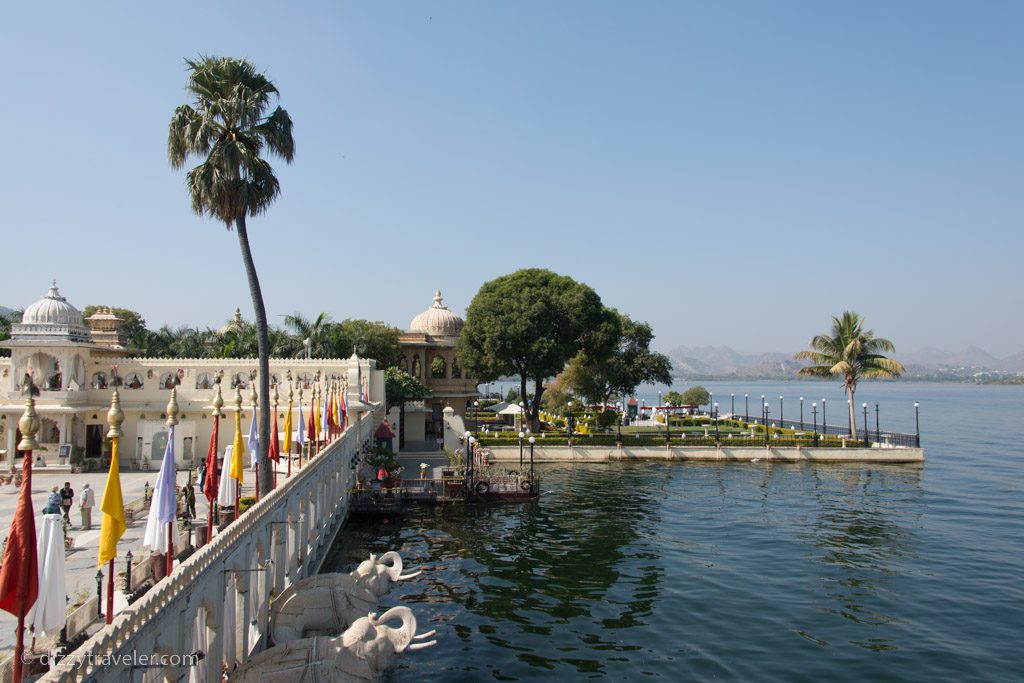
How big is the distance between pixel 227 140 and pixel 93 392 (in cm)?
1847

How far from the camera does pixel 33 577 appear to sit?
783 cm

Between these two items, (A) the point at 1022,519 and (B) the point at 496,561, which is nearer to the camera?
(B) the point at 496,561

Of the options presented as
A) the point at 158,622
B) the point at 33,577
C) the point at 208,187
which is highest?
the point at 208,187

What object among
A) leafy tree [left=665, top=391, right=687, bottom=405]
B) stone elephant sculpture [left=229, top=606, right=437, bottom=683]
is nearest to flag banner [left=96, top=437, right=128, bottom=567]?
stone elephant sculpture [left=229, top=606, right=437, bottom=683]

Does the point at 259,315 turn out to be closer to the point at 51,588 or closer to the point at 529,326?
the point at 51,588

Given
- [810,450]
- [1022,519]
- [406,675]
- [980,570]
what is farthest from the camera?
[810,450]

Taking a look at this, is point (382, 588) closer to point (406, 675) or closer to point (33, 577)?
point (406, 675)

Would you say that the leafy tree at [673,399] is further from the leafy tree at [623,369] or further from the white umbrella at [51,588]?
the white umbrella at [51,588]

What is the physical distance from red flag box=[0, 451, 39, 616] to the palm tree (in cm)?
6390

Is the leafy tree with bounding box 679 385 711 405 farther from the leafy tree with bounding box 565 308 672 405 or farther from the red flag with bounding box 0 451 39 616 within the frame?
the red flag with bounding box 0 451 39 616

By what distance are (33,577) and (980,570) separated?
29.6 meters

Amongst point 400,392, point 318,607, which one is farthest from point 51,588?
point 400,392

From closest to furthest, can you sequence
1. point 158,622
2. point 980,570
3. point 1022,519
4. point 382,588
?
point 158,622 → point 382,588 → point 980,570 → point 1022,519

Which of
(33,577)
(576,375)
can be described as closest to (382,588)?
(33,577)
